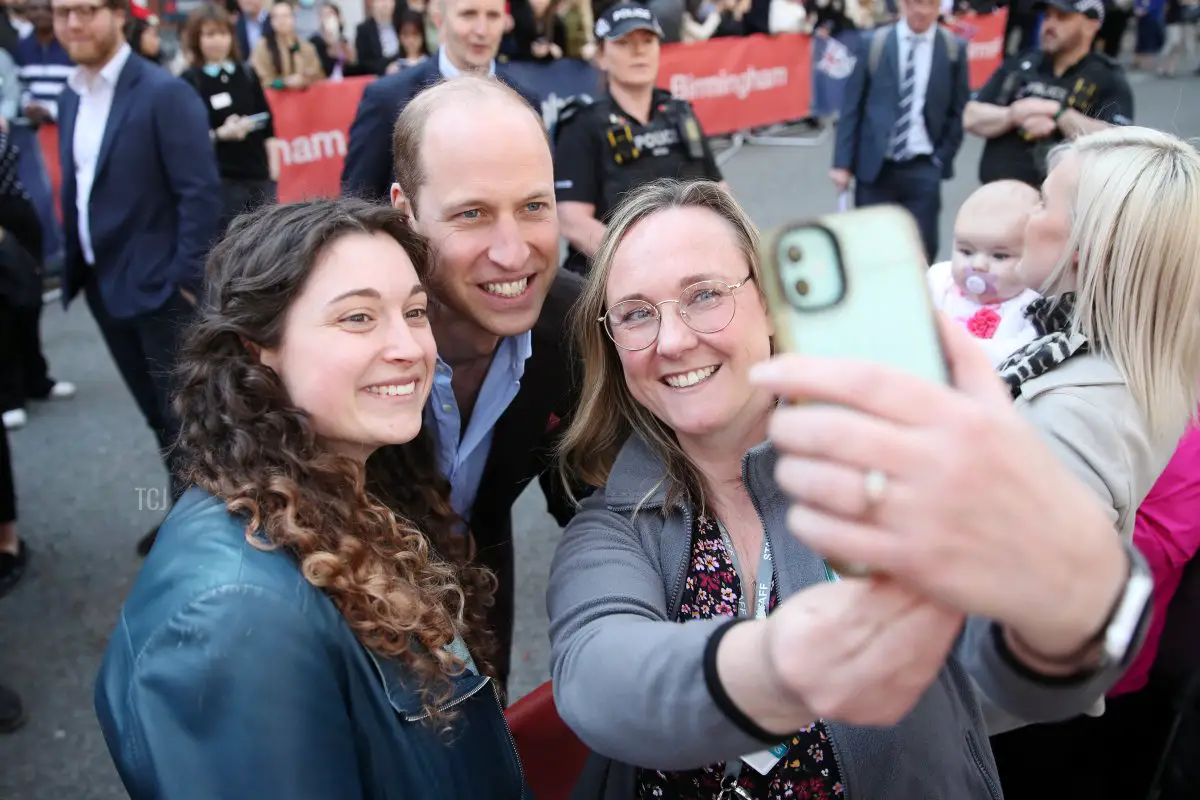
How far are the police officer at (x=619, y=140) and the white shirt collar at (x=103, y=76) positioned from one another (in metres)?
1.78

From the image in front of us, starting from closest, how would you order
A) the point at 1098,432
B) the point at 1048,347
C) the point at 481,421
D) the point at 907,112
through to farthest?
the point at 1098,432 < the point at 1048,347 < the point at 481,421 < the point at 907,112

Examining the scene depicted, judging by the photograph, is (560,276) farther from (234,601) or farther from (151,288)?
(151,288)

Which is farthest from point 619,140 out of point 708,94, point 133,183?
point 708,94

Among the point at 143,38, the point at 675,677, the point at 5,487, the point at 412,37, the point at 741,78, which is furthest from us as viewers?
the point at 741,78

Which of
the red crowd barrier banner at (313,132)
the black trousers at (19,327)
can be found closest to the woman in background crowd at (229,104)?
the red crowd barrier banner at (313,132)

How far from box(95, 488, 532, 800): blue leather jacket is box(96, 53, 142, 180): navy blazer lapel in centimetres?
282

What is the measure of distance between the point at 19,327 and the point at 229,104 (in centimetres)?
217

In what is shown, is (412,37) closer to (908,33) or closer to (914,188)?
(908,33)

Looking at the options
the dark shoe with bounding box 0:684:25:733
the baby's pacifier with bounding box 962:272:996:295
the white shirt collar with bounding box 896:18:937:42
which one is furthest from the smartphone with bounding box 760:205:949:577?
the white shirt collar with bounding box 896:18:937:42

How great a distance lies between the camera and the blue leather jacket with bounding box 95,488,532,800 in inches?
42.3

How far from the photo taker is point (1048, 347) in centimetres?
173

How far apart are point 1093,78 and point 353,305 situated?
4.68 meters

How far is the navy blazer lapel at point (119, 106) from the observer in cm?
349

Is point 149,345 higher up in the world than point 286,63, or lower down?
lower down
